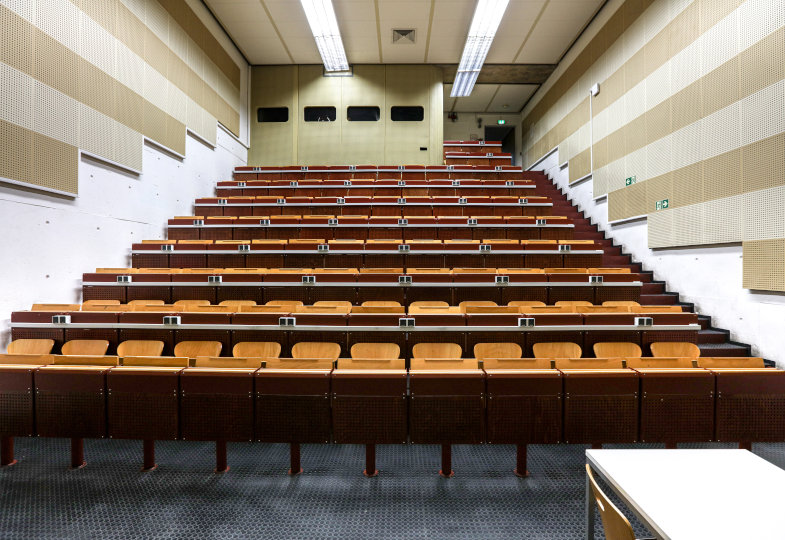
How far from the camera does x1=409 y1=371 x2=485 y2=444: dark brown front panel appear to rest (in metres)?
1.40

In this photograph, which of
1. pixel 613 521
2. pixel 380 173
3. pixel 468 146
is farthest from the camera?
pixel 468 146

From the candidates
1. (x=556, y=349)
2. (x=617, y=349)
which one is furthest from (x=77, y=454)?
(x=617, y=349)

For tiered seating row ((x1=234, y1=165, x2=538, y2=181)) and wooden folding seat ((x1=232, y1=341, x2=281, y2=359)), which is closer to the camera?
wooden folding seat ((x1=232, y1=341, x2=281, y2=359))

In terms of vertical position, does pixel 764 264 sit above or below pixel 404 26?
below

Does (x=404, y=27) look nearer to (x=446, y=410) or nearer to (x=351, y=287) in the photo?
(x=351, y=287)

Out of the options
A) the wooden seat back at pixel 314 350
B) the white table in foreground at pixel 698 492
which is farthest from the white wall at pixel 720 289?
the wooden seat back at pixel 314 350

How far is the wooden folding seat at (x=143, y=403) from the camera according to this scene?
1.43 m

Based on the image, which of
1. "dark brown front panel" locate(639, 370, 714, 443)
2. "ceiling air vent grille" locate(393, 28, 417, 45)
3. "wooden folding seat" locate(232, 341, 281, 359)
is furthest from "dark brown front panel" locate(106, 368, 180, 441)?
"ceiling air vent grille" locate(393, 28, 417, 45)

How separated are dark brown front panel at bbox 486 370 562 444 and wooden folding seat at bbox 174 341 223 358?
1.32 metres

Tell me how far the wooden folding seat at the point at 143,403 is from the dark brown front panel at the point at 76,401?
3cm

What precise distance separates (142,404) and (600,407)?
168 centimetres

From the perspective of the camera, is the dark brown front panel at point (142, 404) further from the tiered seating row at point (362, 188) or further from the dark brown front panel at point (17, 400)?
the tiered seating row at point (362, 188)

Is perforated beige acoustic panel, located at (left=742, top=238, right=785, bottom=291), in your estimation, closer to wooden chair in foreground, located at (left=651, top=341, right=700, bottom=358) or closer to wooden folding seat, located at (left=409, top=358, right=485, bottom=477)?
wooden chair in foreground, located at (left=651, top=341, right=700, bottom=358)

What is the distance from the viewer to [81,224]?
2.62m
